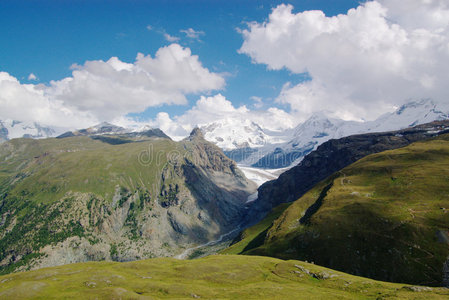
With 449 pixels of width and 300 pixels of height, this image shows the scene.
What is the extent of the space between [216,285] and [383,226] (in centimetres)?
8120

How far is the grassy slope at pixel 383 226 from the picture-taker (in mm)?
98500

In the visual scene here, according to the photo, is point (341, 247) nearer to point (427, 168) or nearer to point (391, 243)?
point (391, 243)

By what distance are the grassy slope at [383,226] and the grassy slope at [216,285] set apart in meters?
31.0

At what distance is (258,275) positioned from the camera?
85.7 m

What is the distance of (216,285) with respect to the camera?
7688cm

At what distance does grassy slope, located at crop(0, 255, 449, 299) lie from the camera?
62531 mm

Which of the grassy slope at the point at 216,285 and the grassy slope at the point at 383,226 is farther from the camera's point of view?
the grassy slope at the point at 383,226

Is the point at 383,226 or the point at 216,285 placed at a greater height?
the point at 383,226

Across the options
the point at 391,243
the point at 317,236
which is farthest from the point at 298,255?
the point at 391,243

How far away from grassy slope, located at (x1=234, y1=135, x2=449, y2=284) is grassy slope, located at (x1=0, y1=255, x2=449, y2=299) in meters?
31.0

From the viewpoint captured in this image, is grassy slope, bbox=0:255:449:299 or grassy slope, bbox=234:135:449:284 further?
grassy slope, bbox=234:135:449:284

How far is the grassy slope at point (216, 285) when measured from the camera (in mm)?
62531

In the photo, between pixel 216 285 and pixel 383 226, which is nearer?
pixel 216 285

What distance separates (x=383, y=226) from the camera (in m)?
115
